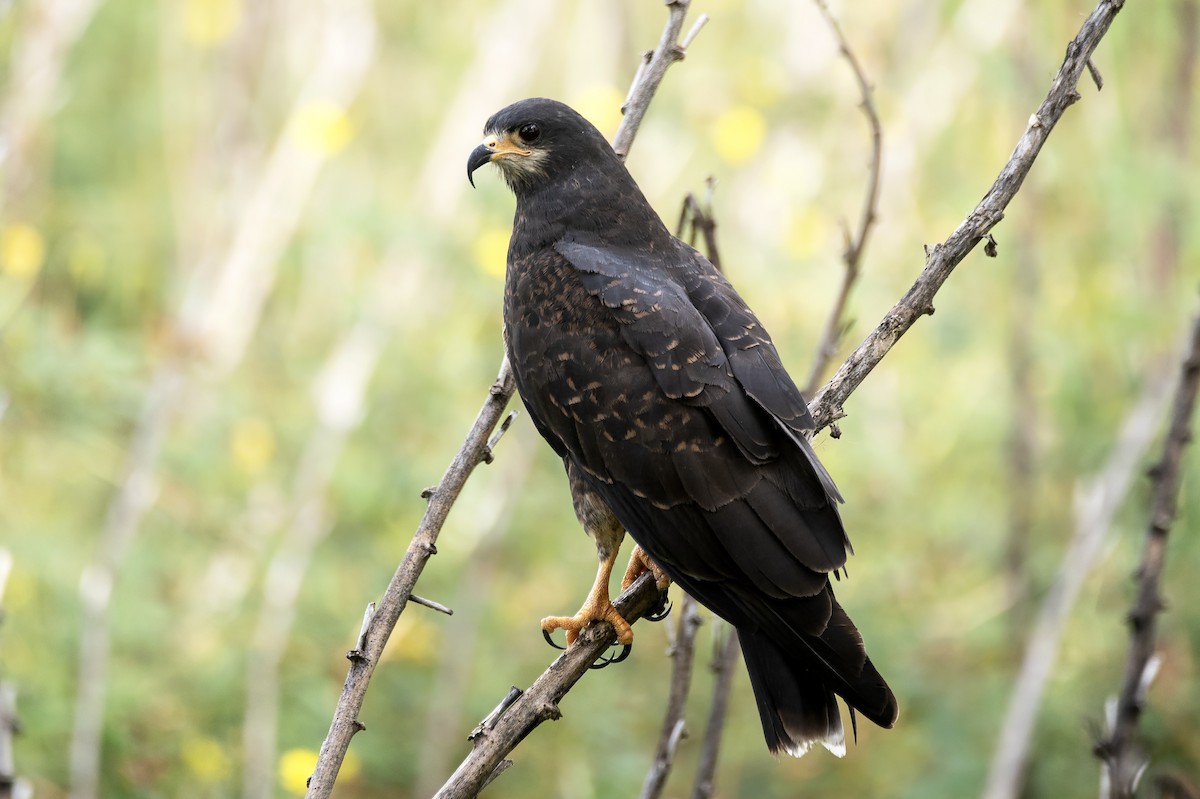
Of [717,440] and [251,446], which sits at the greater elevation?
[251,446]

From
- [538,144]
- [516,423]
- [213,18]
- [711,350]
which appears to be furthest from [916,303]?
[213,18]

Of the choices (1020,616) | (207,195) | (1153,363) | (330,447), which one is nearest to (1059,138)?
(1153,363)

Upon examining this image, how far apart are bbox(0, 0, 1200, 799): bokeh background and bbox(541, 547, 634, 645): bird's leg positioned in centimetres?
124

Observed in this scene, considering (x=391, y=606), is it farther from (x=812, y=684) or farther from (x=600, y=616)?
(x=812, y=684)

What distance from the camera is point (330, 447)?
5094 millimetres

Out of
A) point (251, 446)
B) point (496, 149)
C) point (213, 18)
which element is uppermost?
point (213, 18)

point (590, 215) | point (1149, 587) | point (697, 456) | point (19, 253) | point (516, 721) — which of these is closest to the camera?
point (516, 721)

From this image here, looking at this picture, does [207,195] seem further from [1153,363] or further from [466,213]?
[1153,363]

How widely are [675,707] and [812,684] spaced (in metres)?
0.30

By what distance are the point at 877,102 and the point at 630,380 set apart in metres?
3.72

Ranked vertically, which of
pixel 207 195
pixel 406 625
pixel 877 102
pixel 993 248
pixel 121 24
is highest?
pixel 121 24

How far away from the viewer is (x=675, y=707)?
256 cm

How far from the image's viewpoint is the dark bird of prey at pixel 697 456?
2.54 metres

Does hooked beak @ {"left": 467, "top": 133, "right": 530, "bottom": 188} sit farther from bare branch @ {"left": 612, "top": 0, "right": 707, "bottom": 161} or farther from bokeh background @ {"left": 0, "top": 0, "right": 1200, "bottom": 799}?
bokeh background @ {"left": 0, "top": 0, "right": 1200, "bottom": 799}
